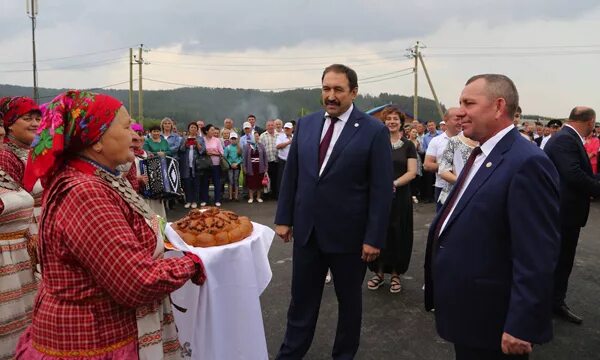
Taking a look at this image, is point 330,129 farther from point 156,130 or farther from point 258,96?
point 258,96

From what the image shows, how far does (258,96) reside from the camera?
273 feet

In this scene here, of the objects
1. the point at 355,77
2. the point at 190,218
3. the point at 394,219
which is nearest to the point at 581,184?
the point at 394,219

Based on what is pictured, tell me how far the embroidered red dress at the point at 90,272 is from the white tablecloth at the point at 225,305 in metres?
0.52

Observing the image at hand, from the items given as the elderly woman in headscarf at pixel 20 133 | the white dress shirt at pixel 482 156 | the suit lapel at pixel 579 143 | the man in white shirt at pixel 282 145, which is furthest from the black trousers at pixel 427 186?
the elderly woman in headscarf at pixel 20 133

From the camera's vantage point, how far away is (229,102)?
261ft

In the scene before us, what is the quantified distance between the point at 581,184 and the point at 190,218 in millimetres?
3660

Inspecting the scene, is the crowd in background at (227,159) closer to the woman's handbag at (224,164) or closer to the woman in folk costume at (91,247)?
the woman's handbag at (224,164)

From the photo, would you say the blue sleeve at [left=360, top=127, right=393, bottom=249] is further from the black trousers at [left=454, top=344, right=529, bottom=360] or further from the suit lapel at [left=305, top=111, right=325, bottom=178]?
the black trousers at [left=454, top=344, right=529, bottom=360]

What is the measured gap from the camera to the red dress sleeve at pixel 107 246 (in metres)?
1.75

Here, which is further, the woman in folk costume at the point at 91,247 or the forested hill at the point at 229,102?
the forested hill at the point at 229,102

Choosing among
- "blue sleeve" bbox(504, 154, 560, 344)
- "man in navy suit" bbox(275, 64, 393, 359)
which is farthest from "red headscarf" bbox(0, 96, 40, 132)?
"blue sleeve" bbox(504, 154, 560, 344)

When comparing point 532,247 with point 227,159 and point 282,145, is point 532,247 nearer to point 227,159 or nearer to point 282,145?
point 282,145

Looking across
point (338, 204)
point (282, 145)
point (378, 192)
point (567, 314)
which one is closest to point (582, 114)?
point (567, 314)

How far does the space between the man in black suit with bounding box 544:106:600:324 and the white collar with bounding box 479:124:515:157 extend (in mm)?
2635
